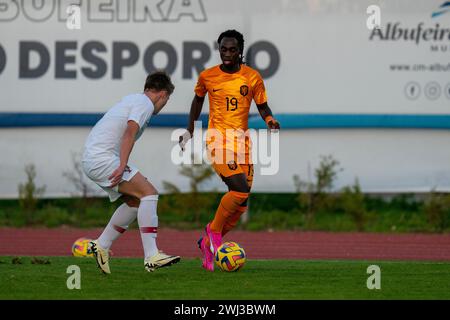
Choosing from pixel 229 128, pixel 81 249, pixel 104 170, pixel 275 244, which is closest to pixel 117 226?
pixel 104 170

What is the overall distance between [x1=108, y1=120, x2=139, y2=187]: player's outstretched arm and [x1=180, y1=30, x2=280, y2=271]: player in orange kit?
1570 mm

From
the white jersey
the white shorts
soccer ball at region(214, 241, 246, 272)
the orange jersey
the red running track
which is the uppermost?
the orange jersey

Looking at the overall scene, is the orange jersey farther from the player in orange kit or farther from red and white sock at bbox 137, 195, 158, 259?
red and white sock at bbox 137, 195, 158, 259

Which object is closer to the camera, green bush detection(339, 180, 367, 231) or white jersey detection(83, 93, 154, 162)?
white jersey detection(83, 93, 154, 162)

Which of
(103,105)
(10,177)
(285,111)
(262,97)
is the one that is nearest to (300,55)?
(285,111)

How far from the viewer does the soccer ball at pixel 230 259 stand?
37.8ft

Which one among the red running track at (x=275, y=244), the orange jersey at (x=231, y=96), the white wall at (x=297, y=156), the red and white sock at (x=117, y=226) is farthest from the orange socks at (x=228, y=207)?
the white wall at (x=297, y=156)

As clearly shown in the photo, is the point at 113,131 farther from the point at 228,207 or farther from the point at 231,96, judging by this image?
the point at 231,96

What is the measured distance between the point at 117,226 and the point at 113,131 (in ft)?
3.21

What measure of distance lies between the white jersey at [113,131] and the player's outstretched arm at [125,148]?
0.48 feet

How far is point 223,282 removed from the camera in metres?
10.5

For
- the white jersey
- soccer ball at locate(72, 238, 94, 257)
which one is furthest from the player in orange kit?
soccer ball at locate(72, 238, 94, 257)

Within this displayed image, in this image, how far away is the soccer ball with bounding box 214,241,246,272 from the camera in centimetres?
1153
